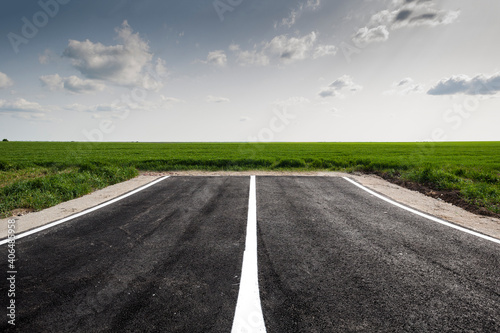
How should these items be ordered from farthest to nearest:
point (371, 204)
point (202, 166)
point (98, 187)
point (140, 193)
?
1. point (202, 166)
2. point (98, 187)
3. point (140, 193)
4. point (371, 204)

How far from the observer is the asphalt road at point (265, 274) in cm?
217

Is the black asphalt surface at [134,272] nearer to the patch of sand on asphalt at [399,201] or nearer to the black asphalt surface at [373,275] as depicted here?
the black asphalt surface at [373,275]

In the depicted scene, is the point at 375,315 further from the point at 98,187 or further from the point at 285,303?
the point at 98,187

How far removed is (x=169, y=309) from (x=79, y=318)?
2.52ft

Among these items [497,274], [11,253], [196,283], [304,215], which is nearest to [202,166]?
[304,215]

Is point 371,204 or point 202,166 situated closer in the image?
point 371,204

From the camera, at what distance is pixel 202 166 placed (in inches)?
527

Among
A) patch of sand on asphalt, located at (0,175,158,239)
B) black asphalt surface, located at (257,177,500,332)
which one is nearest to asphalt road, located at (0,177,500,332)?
black asphalt surface, located at (257,177,500,332)

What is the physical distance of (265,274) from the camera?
2.85m

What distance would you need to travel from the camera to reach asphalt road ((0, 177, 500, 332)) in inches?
85.3

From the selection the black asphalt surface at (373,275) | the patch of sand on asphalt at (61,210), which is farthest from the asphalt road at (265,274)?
the patch of sand on asphalt at (61,210)

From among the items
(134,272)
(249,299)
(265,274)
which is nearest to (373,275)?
(265,274)

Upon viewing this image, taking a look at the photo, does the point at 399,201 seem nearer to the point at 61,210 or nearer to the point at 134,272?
the point at 134,272

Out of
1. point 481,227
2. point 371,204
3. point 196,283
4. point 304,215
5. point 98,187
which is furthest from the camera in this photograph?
point 98,187
